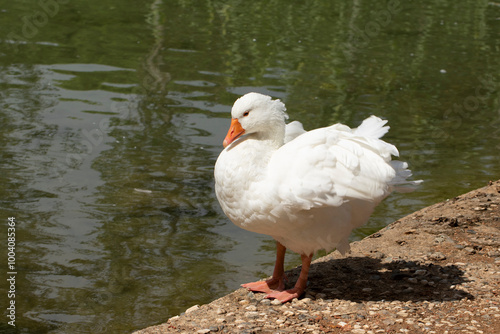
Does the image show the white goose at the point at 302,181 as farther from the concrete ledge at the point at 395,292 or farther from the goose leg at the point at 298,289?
the concrete ledge at the point at 395,292

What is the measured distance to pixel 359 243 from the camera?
617 centimetres

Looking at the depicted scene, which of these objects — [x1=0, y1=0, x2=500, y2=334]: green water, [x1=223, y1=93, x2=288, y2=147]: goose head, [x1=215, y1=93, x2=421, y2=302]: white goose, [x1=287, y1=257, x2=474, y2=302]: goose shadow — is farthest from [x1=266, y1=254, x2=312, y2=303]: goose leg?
[x1=0, y1=0, x2=500, y2=334]: green water

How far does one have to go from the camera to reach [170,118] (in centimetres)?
1028

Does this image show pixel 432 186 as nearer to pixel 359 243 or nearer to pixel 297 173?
pixel 359 243

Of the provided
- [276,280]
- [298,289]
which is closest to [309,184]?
[298,289]

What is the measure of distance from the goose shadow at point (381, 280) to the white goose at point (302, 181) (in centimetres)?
42

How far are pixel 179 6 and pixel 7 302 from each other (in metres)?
13.7

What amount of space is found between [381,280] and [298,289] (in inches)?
31.8

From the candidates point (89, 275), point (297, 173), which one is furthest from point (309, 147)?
point (89, 275)

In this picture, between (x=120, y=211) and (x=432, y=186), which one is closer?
(x=120, y=211)

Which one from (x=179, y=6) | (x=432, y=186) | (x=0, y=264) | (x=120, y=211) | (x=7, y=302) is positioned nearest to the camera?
(x=7, y=302)

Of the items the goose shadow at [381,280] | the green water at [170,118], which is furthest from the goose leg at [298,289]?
the green water at [170,118]

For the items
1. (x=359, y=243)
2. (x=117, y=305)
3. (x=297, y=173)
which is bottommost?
(x=117, y=305)

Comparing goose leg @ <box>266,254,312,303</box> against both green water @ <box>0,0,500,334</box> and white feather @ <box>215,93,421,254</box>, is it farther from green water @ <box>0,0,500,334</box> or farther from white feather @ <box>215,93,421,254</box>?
green water @ <box>0,0,500,334</box>
